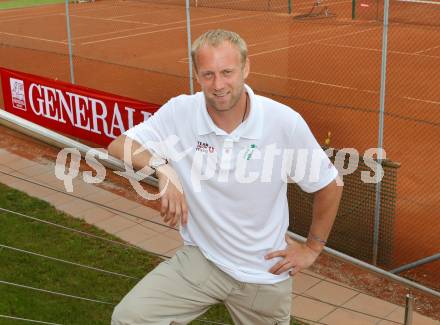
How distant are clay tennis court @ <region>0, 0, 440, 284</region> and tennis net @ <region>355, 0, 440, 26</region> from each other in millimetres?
398

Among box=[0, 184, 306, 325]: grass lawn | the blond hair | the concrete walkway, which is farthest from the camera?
the concrete walkway

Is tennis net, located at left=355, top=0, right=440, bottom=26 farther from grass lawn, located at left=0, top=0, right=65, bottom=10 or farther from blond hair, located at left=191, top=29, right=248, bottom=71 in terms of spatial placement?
blond hair, located at left=191, top=29, right=248, bottom=71

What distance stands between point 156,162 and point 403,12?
80.2 feet

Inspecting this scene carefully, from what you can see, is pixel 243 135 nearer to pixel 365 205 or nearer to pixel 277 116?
pixel 277 116

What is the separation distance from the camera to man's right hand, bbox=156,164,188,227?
2.84 m

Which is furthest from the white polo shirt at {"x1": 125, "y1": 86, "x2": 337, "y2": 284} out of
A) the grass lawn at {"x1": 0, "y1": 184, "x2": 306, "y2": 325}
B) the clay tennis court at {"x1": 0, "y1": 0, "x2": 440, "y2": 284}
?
the clay tennis court at {"x1": 0, "y1": 0, "x2": 440, "y2": 284}

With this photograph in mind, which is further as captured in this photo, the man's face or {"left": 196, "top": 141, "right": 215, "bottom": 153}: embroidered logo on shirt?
{"left": 196, "top": 141, "right": 215, "bottom": 153}: embroidered logo on shirt

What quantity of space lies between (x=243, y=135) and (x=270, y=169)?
0.19m

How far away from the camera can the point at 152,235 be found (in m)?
8.24

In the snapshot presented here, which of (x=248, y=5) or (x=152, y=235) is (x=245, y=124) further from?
(x=248, y=5)

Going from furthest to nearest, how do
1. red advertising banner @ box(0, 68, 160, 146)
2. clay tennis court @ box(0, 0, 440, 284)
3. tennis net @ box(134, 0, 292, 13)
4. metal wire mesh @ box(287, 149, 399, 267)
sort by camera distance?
tennis net @ box(134, 0, 292, 13) < clay tennis court @ box(0, 0, 440, 284) < red advertising banner @ box(0, 68, 160, 146) < metal wire mesh @ box(287, 149, 399, 267)

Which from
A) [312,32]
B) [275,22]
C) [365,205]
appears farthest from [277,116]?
[275,22]

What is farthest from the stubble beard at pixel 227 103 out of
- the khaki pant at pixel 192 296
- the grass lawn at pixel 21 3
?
the grass lawn at pixel 21 3

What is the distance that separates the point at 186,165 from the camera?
308cm
